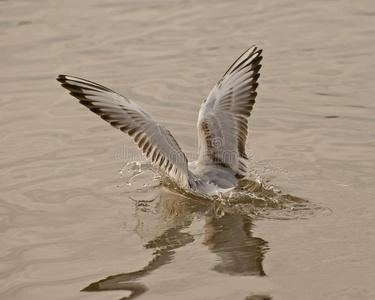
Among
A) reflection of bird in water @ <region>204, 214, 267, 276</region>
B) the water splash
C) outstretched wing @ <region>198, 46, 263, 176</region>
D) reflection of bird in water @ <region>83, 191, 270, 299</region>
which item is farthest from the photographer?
outstretched wing @ <region>198, 46, 263, 176</region>

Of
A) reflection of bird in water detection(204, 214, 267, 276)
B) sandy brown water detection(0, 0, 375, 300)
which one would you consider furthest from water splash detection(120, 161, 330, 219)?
reflection of bird in water detection(204, 214, 267, 276)

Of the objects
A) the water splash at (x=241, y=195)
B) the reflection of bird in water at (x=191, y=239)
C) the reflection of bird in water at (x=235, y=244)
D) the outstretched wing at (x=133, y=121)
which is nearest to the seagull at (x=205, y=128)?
the outstretched wing at (x=133, y=121)

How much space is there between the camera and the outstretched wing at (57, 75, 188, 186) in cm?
746

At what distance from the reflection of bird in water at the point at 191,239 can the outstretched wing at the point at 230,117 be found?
25.3 inches

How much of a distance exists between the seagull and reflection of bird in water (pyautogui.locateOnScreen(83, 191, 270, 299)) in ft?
0.82

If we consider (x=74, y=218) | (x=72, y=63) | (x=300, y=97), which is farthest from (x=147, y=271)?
(x=72, y=63)

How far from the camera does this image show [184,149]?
30.4 ft

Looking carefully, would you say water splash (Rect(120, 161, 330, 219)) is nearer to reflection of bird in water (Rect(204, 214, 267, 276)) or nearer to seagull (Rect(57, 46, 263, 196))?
seagull (Rect(57, 46, 263, 196))

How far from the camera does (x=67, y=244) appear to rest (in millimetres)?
6922

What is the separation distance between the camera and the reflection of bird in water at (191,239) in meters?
6.13

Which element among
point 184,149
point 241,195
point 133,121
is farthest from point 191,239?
point 184,149

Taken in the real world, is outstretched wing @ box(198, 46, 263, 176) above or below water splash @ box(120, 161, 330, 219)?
above

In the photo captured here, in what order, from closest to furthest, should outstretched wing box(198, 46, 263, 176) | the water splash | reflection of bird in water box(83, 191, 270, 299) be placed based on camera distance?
1. reflection of bird in water box(83, 191, 270, 299)
2. the water splash
3. outstretched wing box(198, 46, 263, 176)

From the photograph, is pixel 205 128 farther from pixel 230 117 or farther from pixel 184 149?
pixel 184 149
